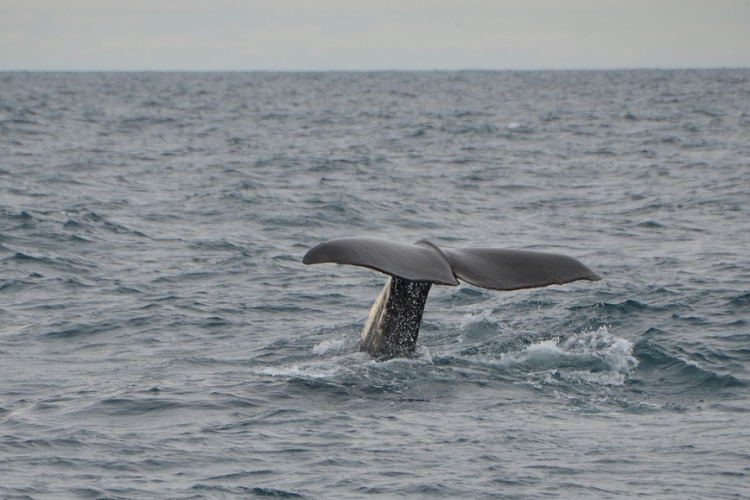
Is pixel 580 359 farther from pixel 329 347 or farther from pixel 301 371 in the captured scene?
pixel 301 371

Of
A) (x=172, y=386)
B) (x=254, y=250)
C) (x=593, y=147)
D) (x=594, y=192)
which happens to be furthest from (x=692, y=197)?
(x=172, y=386)

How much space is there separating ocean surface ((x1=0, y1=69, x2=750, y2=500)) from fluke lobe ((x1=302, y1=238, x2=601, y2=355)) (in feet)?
1.86

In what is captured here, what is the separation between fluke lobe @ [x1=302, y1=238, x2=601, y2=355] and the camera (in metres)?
7.02

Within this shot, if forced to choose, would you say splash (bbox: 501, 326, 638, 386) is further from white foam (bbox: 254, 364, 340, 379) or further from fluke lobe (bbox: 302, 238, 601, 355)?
white foam (bbox: 254, 364, 340, 379)

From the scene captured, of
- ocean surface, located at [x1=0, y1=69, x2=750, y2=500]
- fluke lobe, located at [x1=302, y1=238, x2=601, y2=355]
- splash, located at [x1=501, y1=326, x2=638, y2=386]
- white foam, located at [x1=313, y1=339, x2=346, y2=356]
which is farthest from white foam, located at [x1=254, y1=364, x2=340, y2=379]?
splash, located at [x1=501, y1=326, x2=638, y2=386]

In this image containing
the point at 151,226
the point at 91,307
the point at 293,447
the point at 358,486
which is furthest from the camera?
the point at 151,226

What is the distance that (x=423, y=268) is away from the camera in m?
7.42

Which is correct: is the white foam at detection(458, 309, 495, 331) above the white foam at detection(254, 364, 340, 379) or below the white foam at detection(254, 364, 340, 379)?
above

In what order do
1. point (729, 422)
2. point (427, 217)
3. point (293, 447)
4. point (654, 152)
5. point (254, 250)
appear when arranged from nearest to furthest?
point (293, 447)
point (729, 422)
point (254, 250)
point (427, 217)
point (654, 152)

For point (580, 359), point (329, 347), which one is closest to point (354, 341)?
point (329, 347)

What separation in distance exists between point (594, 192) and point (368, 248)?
1748cm

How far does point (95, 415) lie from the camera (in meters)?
8.54

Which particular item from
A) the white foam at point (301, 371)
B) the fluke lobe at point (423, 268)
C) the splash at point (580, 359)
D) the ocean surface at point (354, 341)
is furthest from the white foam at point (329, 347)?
the splash at point (580, 359)

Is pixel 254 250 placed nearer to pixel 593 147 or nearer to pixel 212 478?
pixel 212 478
